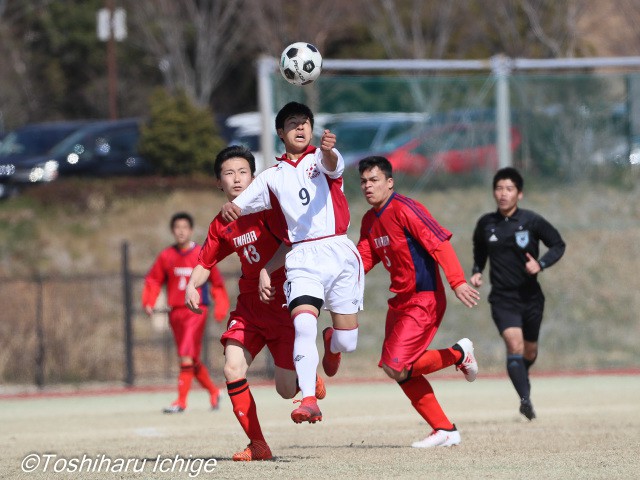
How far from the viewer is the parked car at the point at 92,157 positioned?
2775 centimetres

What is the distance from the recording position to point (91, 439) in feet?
35.4

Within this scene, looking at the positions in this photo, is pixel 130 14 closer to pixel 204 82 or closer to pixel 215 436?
pixel 204 82

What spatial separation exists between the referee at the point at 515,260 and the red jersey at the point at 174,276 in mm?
3179

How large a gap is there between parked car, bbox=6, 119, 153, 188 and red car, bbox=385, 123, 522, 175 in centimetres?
1177

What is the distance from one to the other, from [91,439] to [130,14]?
3121 cm

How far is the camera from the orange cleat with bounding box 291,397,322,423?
7.52 meters

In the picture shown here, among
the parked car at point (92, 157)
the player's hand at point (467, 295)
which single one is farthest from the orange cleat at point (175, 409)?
the parked car at point (92, 157)

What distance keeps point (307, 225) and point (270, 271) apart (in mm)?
448

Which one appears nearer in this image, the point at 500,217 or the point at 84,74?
the point at 500,217

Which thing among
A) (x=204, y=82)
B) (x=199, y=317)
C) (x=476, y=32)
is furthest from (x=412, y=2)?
(x=199, y=317)

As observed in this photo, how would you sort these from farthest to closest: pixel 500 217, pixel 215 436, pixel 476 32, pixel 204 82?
pixel 204 82 < pixel 476 32 < pixel 500 217 < pixel 215 436

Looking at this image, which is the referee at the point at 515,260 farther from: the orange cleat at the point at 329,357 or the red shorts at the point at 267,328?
the red shorts at the point at 267,328

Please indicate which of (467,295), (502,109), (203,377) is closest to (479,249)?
(467,295)

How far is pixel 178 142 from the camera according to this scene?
27703 mm
